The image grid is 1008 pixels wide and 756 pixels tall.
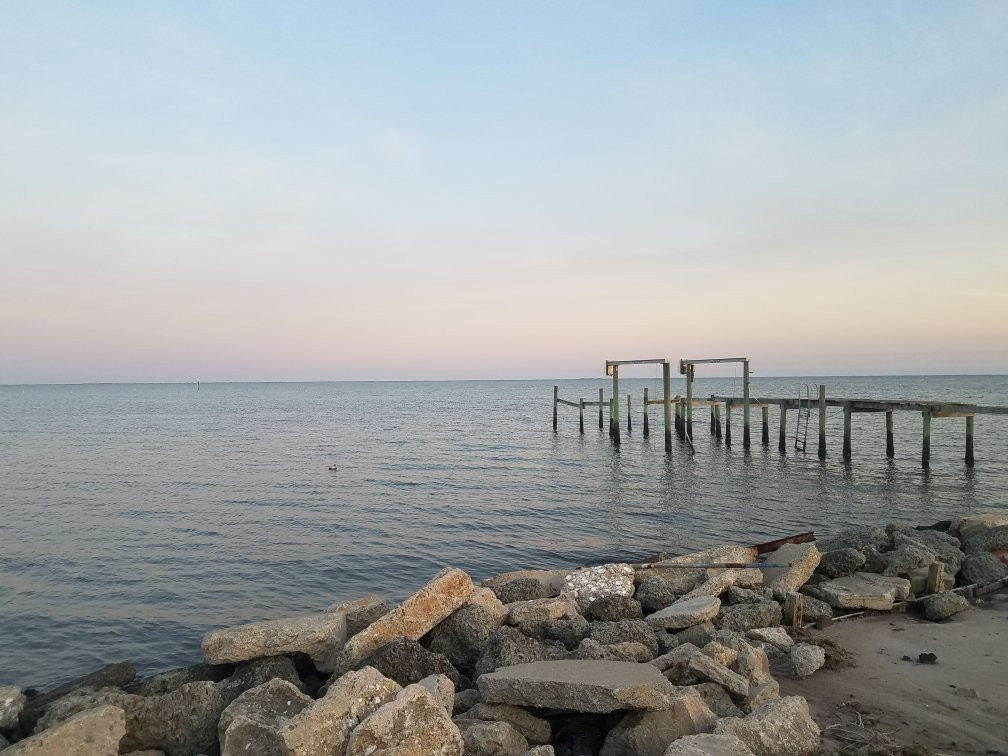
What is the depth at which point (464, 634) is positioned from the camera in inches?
268

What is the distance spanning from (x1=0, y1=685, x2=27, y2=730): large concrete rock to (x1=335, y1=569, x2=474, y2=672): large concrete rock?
2.66 m

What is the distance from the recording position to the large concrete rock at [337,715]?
13.2 feet

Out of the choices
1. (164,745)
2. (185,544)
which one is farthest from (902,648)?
(185,544)

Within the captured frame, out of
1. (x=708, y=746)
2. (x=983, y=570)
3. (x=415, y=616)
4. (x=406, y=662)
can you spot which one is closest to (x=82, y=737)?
(x=406, y=662)

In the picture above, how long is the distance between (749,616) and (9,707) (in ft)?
22.9

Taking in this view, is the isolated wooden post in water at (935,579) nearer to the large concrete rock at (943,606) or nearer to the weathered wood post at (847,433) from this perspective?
the large concrete rock at (943,606)

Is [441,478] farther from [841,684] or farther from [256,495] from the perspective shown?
[841,684]

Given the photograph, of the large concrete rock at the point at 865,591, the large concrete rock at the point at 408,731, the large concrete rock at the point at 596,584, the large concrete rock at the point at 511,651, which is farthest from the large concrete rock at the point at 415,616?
the large concrete rock at the point at 865,591

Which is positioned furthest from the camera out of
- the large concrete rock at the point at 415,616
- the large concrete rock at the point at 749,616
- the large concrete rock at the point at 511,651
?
the large concrete rock at the point at 749,616

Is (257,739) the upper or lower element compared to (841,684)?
upper

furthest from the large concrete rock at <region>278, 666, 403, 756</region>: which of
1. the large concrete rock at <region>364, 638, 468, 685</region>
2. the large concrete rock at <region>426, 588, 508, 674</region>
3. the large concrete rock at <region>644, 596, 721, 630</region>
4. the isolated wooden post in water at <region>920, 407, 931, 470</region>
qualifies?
the isolated wooden post in water at <region>920, 407, 931, 470</region>

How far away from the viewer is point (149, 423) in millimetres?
47281

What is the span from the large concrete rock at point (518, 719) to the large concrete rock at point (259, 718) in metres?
1.20

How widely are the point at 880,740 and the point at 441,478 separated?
57.5ft
